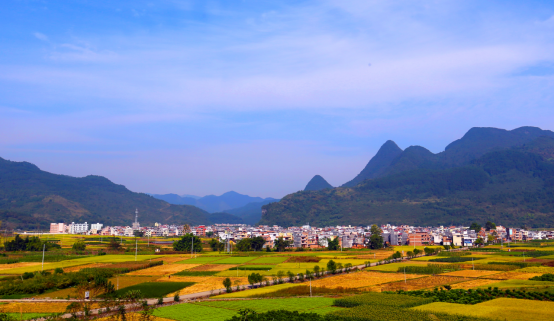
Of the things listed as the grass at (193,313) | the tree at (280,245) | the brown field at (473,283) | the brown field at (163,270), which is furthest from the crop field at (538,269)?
the tree at (280,245)

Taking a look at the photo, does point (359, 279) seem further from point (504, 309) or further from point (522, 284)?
point (504, 309)

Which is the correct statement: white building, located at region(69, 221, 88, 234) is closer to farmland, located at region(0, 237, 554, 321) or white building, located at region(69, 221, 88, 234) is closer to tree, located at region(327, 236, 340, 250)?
farmland, located at region(0, 237, 554, 321)

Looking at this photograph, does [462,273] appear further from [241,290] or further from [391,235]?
[391,235]

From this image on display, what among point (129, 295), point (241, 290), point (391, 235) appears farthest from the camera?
point (391, 235)

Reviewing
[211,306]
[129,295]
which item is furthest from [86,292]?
[211,306]

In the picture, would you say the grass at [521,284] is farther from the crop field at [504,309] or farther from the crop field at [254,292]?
the crop field at [254,292]
